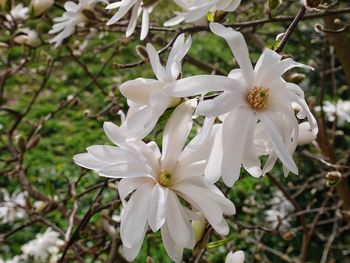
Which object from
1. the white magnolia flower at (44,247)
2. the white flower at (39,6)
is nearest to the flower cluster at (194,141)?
the white flower at (39,6)

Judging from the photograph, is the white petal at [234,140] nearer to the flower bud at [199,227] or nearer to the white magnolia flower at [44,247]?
the flower bud at [199,227]

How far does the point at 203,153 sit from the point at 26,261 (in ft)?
5.68

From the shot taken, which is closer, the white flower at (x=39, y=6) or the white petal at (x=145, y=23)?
the white petal at (x=145, y=23)

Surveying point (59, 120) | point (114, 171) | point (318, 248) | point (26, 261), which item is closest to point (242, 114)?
point (114, 171)

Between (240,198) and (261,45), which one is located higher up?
(261,45)

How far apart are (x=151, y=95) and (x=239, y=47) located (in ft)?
0.43

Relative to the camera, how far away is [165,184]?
713mm

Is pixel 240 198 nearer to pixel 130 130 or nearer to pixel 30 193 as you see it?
pixel 30 193

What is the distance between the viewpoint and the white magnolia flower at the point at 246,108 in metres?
0.61

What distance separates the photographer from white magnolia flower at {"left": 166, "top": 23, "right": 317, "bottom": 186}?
2.00 feet

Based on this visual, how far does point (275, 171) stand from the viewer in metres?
2.65

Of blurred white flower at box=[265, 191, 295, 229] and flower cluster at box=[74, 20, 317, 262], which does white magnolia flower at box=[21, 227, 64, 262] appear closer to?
blurred white flower at box=[265, 191, 295, 229]

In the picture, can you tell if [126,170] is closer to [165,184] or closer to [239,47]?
[165,184]

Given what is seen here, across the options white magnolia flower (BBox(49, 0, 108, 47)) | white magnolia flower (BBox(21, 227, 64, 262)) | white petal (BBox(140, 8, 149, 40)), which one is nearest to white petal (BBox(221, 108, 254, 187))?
white petal (BBox(140, 8, 149, 40))
